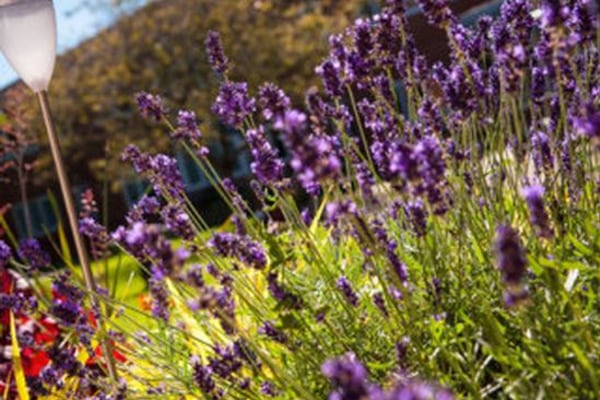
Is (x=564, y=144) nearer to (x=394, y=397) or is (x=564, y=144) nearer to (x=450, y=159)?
(x=450, y=159)

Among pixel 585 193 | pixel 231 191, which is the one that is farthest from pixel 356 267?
A: pixel 585 193

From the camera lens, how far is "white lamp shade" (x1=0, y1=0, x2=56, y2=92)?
307 cm

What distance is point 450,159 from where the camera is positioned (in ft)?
8.00

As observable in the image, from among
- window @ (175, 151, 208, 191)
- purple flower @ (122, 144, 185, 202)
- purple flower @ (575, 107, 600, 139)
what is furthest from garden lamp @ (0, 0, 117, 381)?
window @ (175, 151, 208, 191)

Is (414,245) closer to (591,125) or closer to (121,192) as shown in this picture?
(591,125)

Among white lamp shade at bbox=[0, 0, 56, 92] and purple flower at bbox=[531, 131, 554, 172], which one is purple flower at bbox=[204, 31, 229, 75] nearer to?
white lamp shade at bbox=[0, 0, 56, 92]

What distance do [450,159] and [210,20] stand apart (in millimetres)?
15953

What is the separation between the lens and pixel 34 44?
313 centimetres

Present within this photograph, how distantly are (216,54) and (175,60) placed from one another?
1639cm

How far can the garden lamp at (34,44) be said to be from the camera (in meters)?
3.07

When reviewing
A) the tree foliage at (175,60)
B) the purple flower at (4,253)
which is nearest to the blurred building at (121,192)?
the tree foliage at (175,60)

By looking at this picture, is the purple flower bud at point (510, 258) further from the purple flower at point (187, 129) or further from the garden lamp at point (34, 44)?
the garden lamp at point (34, 44)

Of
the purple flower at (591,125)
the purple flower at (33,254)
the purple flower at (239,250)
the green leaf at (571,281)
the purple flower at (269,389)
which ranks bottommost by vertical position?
the purple flower at (269,389)

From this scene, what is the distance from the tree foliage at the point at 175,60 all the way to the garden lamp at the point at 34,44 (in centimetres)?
1382
